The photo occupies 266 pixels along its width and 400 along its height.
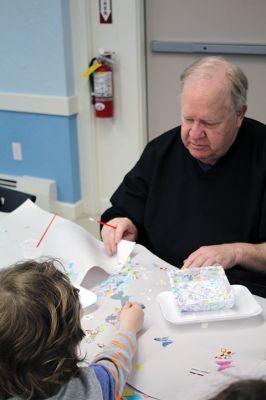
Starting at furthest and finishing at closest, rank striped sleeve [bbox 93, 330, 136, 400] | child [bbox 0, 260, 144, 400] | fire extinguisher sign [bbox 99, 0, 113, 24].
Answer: fire extinguisher sign [bbox 99, 0, 113, 24], striped sleeve [bbox 93, 330, 136, 400], child [bbox 0, 260, 144, 400]

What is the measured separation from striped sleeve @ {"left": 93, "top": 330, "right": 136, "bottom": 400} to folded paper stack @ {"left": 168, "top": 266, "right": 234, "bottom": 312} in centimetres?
18

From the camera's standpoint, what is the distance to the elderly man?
1587mm

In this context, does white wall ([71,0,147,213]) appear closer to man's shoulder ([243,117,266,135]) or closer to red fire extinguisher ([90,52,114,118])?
red fire extinguisher ([90,52,114,118])

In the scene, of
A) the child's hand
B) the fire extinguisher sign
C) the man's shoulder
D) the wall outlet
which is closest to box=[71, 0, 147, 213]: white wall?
the fire extinguisher sign

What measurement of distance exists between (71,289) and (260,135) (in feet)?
3.22

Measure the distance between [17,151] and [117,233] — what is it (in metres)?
2.33

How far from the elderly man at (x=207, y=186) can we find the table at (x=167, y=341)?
152 millimetres

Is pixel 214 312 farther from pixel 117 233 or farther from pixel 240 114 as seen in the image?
pixel 240 114

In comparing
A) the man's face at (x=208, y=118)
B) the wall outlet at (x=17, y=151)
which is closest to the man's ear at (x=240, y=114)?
the man's face at (x=208, y=118)

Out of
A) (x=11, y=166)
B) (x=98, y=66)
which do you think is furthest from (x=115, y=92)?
(x=11, y=166)

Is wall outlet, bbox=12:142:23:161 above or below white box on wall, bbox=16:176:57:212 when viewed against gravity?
above

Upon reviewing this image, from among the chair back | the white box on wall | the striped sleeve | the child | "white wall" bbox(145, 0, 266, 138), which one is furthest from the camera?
the white box on wall

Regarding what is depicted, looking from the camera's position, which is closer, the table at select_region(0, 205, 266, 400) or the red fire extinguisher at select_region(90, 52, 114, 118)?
the table at select_region(0, 205, 266, 400)

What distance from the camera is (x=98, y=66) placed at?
3316 millimetres
